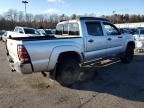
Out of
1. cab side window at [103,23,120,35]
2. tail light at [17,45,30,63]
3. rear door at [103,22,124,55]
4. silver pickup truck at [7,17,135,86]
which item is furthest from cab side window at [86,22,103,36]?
tail light at [17,45,30,63]

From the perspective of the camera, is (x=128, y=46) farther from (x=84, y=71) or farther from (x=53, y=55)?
(x=53, y=55)

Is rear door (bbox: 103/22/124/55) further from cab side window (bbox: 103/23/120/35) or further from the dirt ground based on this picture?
the dirt ground

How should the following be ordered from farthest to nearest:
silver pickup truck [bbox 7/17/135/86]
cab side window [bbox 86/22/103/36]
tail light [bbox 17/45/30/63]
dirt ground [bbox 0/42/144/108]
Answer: cab side window [bbox 86/22/103/36]
silver pickup truck [bbox 7/17/135/86]
tail light [bbox 17/45/30/63]
dirt ground [bbox 0/42/144/108]

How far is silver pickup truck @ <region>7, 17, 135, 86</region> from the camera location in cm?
625

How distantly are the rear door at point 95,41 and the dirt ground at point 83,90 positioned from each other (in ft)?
1.77

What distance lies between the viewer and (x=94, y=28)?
8.29 meters

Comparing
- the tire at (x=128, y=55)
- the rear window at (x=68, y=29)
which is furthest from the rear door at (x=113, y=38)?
the rear window at (x=68, y=29)

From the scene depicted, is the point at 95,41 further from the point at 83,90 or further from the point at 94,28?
the point at 83,90

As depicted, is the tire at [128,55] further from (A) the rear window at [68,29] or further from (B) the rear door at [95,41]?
(A) the rear window at [68,29]

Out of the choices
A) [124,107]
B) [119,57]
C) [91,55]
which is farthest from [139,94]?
[119,57]

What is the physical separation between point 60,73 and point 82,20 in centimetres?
204

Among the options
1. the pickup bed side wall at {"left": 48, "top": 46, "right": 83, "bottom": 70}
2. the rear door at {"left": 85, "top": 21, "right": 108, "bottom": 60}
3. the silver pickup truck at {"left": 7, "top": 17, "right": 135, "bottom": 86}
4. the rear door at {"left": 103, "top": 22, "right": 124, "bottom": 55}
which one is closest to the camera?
the silver pickup truck at {"left": 7, "top": 17, "right": 135, "bottom": 86}

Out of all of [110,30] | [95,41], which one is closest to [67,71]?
[95,41]

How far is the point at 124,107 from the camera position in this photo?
541 cm
